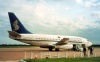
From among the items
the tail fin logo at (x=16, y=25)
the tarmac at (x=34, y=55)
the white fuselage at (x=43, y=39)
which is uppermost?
the tail fin logo at (x=16, y=25)

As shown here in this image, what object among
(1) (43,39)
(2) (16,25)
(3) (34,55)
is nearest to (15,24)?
(2) (16,25)

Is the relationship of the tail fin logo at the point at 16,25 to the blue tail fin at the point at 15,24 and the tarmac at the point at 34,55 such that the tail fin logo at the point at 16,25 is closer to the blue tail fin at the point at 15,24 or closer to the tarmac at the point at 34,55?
the blue tail fin at the point at 15,24

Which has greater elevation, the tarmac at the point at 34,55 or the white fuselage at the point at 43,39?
the white fuselage at the point at 43,39

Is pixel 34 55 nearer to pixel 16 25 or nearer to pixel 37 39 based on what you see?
pixel 37 39

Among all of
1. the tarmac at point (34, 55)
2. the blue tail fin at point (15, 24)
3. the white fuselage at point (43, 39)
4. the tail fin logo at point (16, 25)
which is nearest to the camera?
the tarmac at point (34, 55)

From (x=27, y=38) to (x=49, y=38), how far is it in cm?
489

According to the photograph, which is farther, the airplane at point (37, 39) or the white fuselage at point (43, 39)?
the white fuselage at point (43, 39)

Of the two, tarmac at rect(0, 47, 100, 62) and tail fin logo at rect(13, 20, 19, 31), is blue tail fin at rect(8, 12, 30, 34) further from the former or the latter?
tarmac at rect(0, 47, 100, 62)

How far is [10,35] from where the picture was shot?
4322cm

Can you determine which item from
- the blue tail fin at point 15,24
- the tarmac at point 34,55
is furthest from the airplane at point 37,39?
the tarmac at point 34,55

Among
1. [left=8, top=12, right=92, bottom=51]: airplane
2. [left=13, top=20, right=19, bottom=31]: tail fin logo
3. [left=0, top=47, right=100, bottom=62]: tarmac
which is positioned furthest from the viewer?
[left=13, top=20, right=19, bottom=31]: tail fin logo

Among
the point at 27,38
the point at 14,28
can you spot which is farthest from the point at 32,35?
the point at 14,28

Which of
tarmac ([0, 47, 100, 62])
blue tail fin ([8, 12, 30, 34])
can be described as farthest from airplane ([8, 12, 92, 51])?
tarmac ([0, 47, 100, 62])

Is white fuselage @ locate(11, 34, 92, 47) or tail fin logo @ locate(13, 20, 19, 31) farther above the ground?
tail fin logo @ locate(13, 20, 19, 31)
